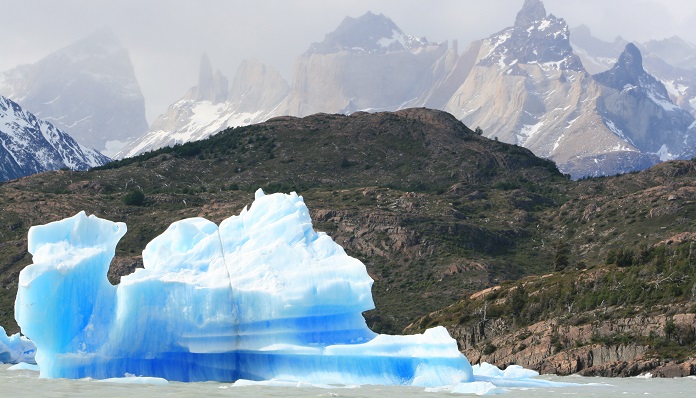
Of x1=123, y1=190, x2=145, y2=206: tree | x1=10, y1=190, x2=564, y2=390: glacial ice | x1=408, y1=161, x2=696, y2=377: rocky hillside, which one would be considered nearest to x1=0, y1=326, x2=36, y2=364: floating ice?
x1=408, y1=161, x2=696, y2=377: rocky hillside

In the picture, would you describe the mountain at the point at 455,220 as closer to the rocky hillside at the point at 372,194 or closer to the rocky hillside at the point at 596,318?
the rocky hillside at the point at 596,318

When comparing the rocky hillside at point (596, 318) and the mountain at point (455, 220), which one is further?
the mountain at point (455, 220)

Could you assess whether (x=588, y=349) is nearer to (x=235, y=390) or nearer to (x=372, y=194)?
(x=235, y=390)

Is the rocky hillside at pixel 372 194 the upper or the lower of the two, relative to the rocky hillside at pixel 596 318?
upper

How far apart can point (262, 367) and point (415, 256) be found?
232 ft

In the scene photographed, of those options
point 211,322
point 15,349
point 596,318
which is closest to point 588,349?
point 596,318

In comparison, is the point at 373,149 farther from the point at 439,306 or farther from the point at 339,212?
the point at 439,306

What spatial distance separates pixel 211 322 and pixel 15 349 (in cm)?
3492

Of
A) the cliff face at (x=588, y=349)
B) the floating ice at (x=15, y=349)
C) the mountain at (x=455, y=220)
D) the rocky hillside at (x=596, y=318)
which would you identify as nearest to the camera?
the cliff face at (x=588, y=349)

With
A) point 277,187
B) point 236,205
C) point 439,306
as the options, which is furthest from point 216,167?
point 439,306

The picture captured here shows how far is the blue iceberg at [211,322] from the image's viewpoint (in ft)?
Result: 147

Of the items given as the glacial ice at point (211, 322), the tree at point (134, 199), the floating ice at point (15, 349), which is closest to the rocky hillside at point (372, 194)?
the tree at point (134, 199)

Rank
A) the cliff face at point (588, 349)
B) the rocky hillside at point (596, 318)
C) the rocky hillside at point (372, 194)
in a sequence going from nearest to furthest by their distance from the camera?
the cliff face at point (588, 349)
the rocky hillside at point (596, 318)
the rocky hillside at point (372, 194)

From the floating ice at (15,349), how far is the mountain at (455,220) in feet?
87.7
